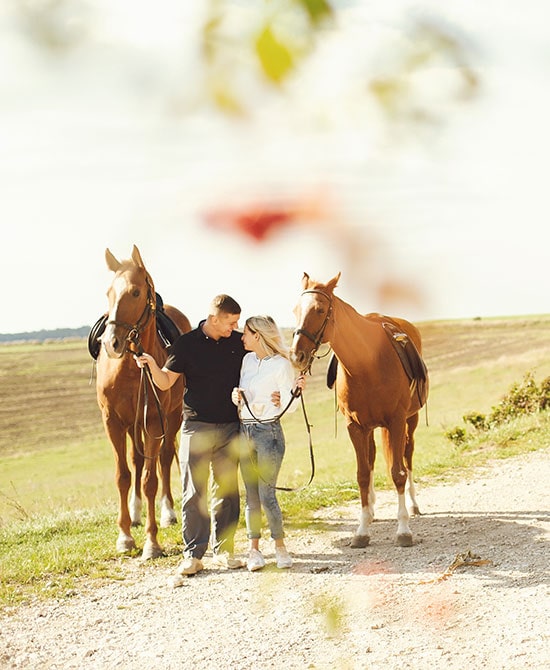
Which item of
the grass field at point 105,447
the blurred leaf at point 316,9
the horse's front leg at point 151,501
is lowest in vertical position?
the grass field at point 105,447

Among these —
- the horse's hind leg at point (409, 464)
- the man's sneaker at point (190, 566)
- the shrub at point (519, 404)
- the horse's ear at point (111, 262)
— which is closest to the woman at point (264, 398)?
the man's sneaker at point (190, 566)

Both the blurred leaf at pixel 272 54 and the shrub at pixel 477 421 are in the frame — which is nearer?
the blurred leaf at pixel 272 54

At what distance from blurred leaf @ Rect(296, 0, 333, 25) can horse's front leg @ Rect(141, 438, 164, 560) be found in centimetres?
572

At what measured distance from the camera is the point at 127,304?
6.00 metres

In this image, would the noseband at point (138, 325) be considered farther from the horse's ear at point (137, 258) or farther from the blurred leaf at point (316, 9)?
the blurred leaf at point (316, 9)

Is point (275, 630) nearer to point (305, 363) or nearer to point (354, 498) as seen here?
point (305, 363)

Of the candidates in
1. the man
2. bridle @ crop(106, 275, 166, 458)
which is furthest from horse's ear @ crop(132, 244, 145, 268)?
the man

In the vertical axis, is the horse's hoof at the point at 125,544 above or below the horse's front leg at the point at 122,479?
below

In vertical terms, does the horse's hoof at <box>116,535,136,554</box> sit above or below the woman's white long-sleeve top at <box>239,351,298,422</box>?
below

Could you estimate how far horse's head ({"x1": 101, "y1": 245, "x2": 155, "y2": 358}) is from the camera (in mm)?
5797

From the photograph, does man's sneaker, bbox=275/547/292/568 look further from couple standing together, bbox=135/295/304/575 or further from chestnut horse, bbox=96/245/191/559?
chestnut horse, bbox=96/245/191/559

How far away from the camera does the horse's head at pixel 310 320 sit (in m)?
5.55

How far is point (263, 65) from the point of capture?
167 centimetres

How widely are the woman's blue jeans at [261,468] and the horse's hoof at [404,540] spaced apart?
133 cm
